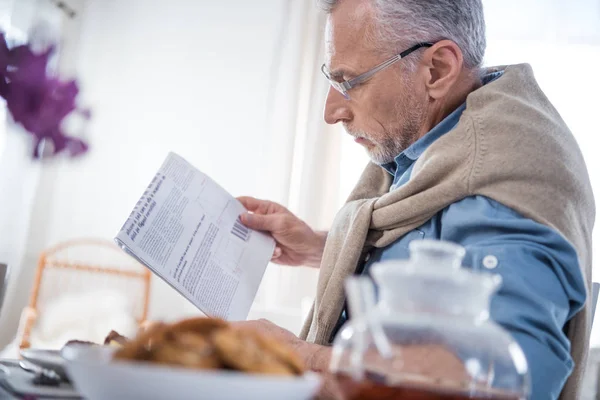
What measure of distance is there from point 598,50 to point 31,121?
3117 mm

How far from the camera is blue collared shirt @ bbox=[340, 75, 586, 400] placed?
2.96 feet

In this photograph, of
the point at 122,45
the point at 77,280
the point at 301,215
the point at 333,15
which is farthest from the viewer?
the point at 122,45

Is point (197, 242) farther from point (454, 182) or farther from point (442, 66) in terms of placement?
point (442, 66)

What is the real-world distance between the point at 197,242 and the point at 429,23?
628 mm

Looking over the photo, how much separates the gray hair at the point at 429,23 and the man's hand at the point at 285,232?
451 mm

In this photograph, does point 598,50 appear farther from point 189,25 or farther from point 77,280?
point 77,280

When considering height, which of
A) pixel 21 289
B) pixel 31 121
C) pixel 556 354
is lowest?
pixel 21 289

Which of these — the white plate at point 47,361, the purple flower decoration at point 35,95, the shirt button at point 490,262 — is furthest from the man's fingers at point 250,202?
the purple flower decoration at point 35,95

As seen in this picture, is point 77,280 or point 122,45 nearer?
point 77,280

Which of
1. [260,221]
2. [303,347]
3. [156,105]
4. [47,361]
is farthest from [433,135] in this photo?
[156,105]

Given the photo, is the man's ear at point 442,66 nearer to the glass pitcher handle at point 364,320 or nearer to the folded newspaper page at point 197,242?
the folded newspaper page at point 197,242

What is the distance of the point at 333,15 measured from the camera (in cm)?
146

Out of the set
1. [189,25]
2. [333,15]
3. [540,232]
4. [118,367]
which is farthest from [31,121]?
[189,25]

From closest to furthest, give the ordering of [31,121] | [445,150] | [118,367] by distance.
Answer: [118,367]
[31,121]
[445,150]
